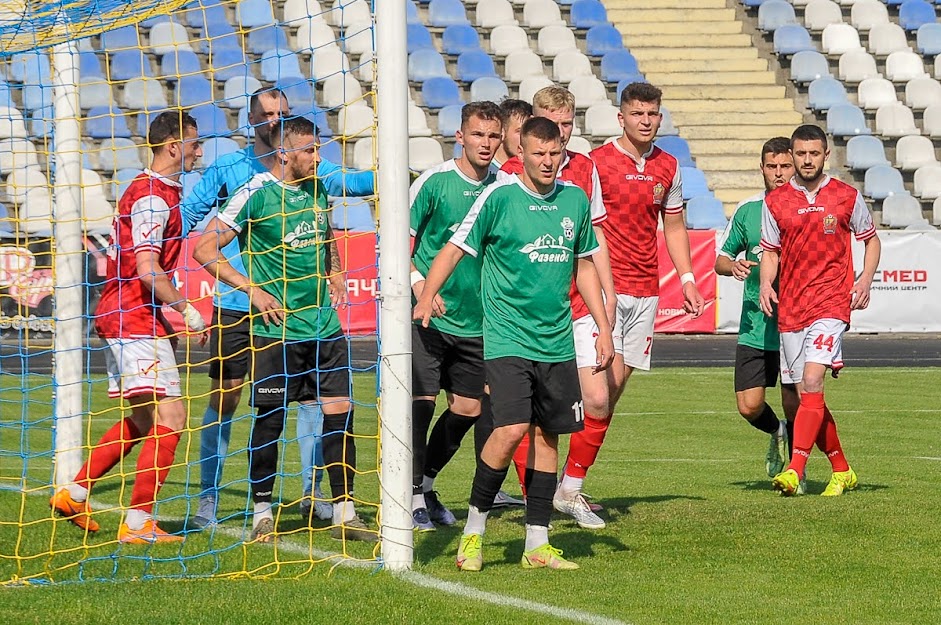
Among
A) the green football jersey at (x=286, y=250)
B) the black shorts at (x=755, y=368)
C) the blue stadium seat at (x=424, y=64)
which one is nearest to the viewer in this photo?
the green football jersey at (x=286, y=250)

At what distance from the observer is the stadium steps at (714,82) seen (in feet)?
87.2

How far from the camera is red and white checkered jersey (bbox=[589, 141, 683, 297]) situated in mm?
8172

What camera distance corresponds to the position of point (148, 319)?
7.18 metres

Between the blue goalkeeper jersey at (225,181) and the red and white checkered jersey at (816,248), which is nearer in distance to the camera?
the blue goalkeeper jersey at (225,181)

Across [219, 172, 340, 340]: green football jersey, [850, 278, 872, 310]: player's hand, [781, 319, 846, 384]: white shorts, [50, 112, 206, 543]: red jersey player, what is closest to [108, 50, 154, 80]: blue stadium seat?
[50, 112, 206, 543]: red jersey player

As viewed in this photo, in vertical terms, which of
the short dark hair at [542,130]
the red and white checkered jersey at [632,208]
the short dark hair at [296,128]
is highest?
the short dark hair at [296,128]

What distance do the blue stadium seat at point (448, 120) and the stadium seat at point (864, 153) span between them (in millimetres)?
7288

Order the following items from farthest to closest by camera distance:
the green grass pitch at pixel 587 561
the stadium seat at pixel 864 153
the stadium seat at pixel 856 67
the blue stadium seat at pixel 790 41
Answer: the blue stadium seat at pixel 790 41 < the stadium seat at pixel 856 67 < the stadium seat at pixel 864 153 < the green grass pitch at pixel 587 561

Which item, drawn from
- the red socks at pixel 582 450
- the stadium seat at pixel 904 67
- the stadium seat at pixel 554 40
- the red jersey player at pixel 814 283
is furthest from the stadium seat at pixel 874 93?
the red socks at pixel 582 450

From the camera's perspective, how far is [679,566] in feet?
20.7

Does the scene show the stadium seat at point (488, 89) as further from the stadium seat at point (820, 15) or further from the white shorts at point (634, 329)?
the white shorts at point (634, 329)

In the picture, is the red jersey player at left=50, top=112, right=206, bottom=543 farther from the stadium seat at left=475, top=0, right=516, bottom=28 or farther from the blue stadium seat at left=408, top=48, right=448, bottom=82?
the stadium seat at left=475, top=0, right=516, bottom=28

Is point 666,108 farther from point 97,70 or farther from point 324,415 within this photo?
point 324,415

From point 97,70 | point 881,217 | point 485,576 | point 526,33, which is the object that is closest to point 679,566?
point 485,576
